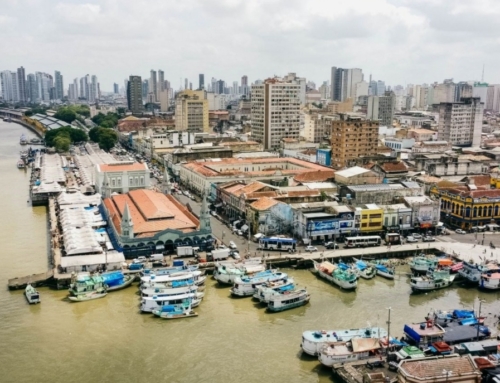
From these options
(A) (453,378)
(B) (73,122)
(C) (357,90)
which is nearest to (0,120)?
(B) (73,122)

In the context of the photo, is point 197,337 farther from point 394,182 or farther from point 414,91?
point 414,91

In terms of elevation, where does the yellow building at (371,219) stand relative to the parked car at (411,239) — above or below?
above

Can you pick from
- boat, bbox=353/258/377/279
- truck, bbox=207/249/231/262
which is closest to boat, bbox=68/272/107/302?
truck, bbox=207/249/231/262

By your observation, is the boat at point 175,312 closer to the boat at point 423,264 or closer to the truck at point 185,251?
the truck at point 185,251

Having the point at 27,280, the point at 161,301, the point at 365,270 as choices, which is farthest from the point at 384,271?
the point at 27,280

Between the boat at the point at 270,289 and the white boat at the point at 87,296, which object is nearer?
the boat at the point at 270,289

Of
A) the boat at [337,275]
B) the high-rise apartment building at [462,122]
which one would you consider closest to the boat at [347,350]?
the boat at [337,275]

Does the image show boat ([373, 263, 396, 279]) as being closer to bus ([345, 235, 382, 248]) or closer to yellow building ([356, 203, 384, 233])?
bus ([345, 235, 382, 248])
